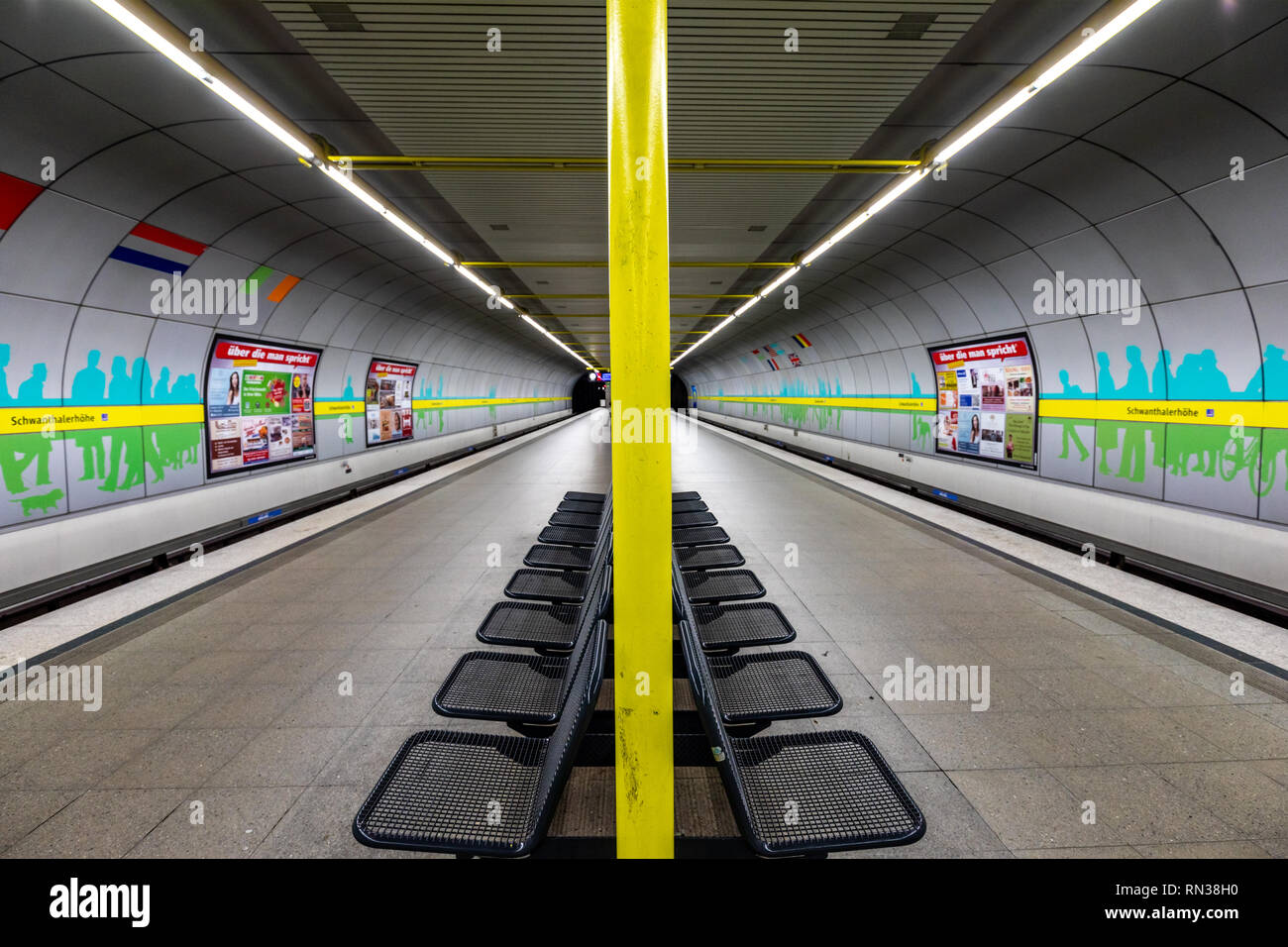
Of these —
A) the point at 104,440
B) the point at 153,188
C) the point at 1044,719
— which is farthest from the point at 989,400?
the point at 104,440

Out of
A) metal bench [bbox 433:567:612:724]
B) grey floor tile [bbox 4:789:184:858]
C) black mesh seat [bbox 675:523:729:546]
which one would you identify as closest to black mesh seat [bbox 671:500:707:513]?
black mesh seat [bbox 675:523:729:546]

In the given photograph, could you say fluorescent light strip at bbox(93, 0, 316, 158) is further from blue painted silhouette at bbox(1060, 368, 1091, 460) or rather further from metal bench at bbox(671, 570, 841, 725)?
blue painted silhouette at bbox(1060, 368, 1091, 460)

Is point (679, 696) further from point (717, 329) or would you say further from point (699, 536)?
point (717, 329)

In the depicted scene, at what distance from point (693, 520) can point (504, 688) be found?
3.48 m

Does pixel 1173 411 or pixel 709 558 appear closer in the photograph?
pixel 709 558

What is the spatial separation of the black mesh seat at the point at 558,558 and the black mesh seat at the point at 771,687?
67.1 inches

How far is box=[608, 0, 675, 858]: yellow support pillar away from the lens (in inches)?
78.7

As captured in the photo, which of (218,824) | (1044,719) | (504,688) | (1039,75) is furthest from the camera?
(1039,75)

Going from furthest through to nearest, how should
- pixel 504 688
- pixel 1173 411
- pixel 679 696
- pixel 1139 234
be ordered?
1. pixel 1173 411
2. pixel 1139 234
3. pixel 679 696
4. pixel 504 688

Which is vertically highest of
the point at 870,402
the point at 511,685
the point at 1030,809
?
the point at 870,402

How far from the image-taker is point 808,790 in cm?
224

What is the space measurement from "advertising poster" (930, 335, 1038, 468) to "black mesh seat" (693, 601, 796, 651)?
729 cm

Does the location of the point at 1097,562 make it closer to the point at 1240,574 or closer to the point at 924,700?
the point at 1240,574
